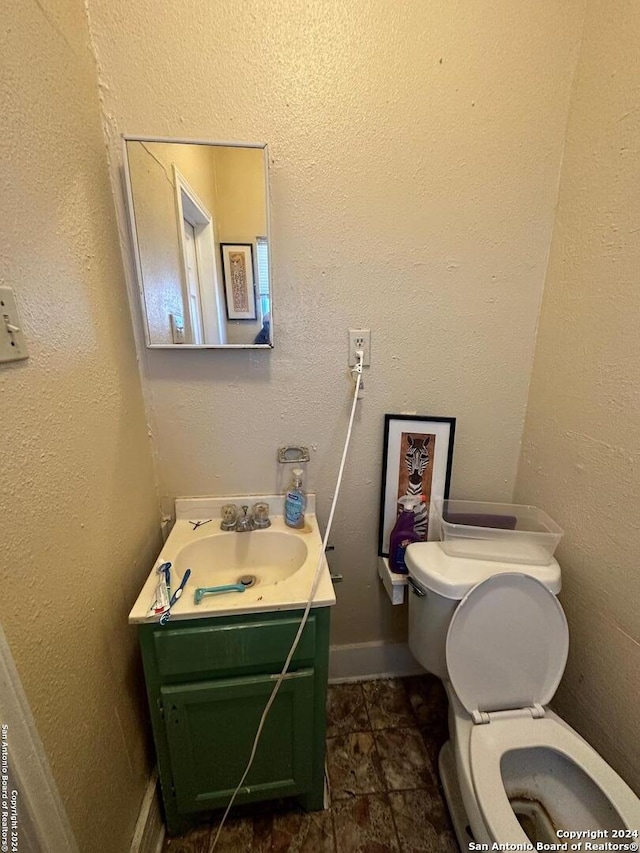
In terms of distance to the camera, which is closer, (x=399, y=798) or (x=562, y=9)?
(x=562, y=9)

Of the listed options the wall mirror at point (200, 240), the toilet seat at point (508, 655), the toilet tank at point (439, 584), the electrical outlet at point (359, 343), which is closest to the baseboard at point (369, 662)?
the toilet tank at point (439, 584)

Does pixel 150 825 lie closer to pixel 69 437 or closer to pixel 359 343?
pixel 69 437

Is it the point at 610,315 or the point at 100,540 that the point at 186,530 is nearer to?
the point at 100,540

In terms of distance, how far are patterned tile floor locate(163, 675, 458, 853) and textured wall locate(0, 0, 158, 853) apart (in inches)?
14.4

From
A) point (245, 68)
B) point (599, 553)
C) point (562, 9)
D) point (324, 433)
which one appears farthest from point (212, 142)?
point (599, 553)

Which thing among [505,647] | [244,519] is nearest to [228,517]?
[244,519]

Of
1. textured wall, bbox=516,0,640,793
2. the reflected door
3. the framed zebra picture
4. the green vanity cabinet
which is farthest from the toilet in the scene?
the reflected door

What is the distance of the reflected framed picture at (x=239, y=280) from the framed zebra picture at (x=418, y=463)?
560 millimetres

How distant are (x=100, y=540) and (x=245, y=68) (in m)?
1.20

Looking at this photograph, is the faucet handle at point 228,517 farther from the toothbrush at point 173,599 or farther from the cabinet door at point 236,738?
the cabinet door at point 236,738

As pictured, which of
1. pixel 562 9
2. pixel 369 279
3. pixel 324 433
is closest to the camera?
pixel 562 9

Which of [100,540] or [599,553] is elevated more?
[100,540]

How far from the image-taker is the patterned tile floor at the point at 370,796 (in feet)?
3.24

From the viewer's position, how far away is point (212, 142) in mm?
893
